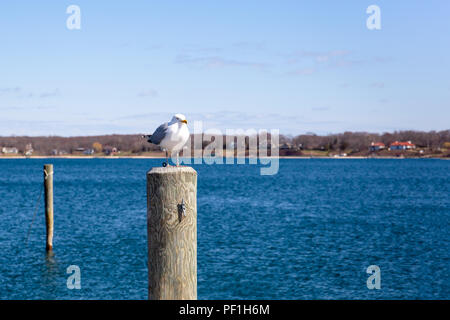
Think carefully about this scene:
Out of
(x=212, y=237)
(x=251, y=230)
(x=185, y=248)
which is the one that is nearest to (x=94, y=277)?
(x=212, y=237)

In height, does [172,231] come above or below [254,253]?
above

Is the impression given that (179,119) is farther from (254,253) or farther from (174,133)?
(254,253)

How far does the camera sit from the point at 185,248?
3.74 metres

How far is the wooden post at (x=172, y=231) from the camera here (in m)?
3.66

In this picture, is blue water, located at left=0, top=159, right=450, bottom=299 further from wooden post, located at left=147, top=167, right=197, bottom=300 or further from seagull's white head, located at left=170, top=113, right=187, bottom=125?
wooden post, located at left=147, top=167, right=197, bottom=300

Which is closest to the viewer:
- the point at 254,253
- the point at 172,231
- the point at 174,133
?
the point at 172,231

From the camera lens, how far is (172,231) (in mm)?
3699

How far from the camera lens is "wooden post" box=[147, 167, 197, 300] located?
3664 millimetres

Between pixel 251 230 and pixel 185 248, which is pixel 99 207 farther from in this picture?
pixel 185 248

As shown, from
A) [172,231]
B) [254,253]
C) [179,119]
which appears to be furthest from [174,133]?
[254,253]

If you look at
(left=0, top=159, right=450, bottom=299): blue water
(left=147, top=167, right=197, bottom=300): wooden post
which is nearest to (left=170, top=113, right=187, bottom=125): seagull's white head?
(left=147, top=167, right=197, bottom=300): wooden post

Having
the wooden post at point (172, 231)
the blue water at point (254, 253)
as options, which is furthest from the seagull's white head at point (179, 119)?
the blue water at point (254, 253)

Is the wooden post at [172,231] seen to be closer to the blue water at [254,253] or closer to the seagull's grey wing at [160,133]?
the seagull's grey wing at [160,133]
